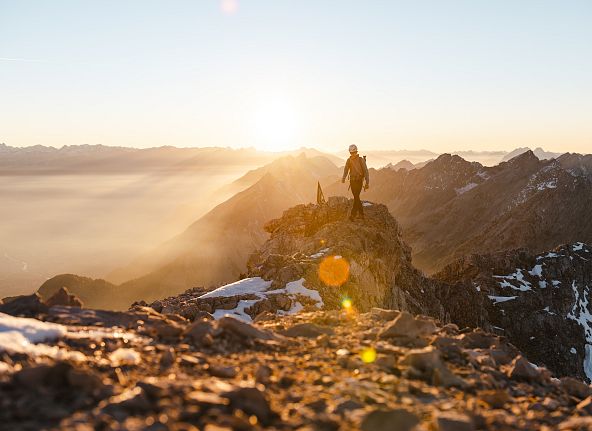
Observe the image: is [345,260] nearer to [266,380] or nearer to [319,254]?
[319,254]

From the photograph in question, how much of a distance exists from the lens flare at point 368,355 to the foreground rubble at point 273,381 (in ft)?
0.06

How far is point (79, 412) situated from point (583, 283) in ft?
360

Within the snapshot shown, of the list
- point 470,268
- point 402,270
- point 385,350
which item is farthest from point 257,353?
point 470,268

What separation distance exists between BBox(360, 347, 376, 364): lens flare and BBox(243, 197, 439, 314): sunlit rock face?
483 inches

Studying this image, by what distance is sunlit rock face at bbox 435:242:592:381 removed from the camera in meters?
72.1

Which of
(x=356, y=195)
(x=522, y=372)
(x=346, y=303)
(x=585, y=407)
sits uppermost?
(x=356, y=195)

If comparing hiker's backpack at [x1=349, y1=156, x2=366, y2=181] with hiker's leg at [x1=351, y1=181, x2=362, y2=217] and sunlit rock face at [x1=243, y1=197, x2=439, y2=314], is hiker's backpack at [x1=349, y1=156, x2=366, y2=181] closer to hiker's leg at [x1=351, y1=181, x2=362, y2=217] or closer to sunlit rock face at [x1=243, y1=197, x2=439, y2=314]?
hiker's leg at [x1=351, y1=181, x2=362, y2=217]

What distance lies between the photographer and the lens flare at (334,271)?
23016 millimetres

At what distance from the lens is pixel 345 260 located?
977 inches

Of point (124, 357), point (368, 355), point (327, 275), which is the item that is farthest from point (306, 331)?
A: point (327, 275)

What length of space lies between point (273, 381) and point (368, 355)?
2228 millimetres

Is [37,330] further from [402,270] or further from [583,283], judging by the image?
[583,283]

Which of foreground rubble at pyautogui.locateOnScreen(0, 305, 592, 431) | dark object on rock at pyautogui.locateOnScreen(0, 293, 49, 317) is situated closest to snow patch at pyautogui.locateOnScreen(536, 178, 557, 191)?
foreground rubble at pyautogui.locateOnScreen(0, 305, 592, 431)

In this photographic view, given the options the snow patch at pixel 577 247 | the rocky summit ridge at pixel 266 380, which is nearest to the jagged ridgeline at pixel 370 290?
the rocky summit ridge at pixel 266 380
